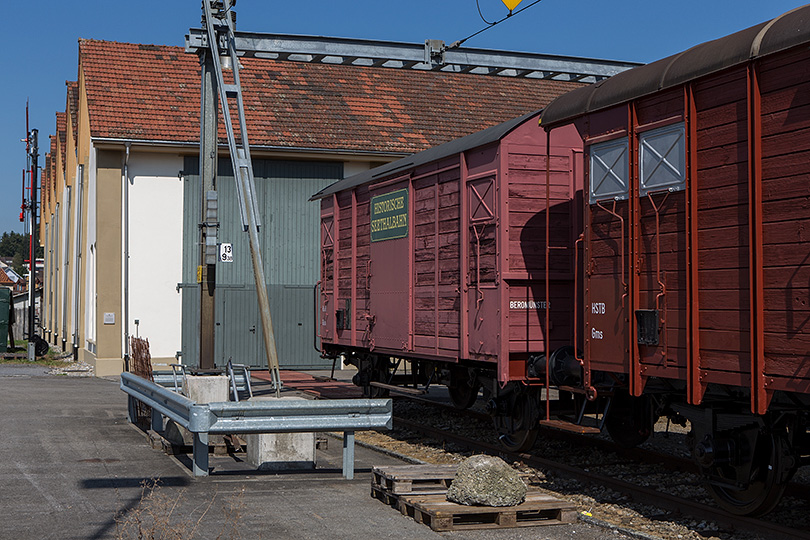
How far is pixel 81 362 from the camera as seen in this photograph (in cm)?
2995

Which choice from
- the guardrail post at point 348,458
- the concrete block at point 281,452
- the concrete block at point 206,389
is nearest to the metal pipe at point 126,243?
the concrete block at point 206,389

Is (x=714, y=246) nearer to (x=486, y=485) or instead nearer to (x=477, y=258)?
(x=486, y=485)

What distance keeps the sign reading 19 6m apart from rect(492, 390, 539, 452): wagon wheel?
3228 mm

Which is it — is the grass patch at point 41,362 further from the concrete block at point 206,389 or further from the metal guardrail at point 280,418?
the metal guardrail at point 280,418

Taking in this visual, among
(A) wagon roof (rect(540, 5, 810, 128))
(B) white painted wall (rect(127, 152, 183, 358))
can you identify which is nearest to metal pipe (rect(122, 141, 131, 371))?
(B) white painted wall (rect(127, 152, 183, 358))

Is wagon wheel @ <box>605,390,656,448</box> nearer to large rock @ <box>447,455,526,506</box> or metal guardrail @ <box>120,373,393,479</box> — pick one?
large rock @ <box>447,455,526,506</box>

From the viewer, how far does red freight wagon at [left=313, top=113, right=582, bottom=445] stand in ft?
35.4

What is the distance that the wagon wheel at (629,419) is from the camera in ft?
31.7

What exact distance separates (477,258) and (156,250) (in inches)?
631

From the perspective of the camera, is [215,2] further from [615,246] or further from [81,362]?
[81,362]

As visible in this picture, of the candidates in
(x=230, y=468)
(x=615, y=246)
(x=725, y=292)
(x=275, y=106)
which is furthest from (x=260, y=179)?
(x=725, y=292)

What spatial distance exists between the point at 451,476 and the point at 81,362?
23.9m

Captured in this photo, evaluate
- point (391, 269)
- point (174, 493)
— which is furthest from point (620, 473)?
point (391, 269)

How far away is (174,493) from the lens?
28.2ft
